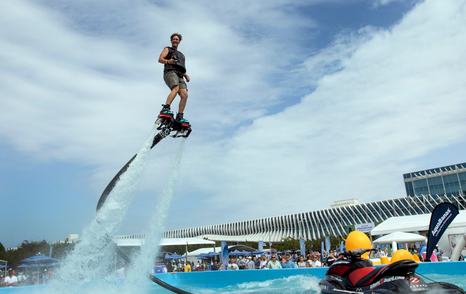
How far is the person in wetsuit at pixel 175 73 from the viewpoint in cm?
1048

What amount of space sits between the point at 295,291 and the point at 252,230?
11628 cm

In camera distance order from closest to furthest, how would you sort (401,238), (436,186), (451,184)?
1. (401,238)
2. (451,184)
3. (436,186)

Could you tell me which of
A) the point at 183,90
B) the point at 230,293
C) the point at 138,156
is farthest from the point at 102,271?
the point at 230,293

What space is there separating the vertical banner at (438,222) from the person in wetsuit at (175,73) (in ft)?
46.8

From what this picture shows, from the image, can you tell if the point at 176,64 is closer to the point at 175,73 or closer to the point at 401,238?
the point at 175,73

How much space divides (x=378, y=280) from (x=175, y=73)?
6313 mm

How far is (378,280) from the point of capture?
28.0ft

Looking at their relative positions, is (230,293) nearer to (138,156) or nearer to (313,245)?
(138,156)

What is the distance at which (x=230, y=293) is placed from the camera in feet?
54.5

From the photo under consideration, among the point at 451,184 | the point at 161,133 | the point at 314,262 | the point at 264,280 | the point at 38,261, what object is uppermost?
the point at 451,184

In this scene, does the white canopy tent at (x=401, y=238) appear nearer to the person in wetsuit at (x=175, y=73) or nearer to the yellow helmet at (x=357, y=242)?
the yellow helmet at (x=357, y=242)

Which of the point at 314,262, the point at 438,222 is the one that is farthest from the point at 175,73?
the point at 314,262

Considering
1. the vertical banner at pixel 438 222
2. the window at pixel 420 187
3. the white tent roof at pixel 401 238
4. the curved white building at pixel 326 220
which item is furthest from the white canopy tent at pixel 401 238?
the window at pixel 420 187

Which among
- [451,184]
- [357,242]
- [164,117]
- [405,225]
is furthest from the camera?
[451,184]
